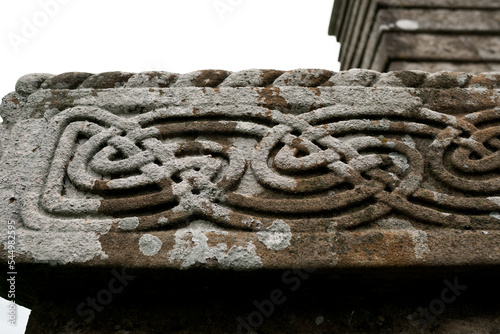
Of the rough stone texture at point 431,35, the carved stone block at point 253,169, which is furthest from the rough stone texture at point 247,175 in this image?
the rough stone texture at point 431,35

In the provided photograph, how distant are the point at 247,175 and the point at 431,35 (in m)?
2.61

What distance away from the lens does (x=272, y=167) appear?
146 centimetres

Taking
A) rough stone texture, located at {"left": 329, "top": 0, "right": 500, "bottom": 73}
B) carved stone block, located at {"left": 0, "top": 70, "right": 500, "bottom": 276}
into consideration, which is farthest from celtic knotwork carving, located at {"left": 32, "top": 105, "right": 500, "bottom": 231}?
rough stone texture, located at {"left": 329, "top": 0, "right": 500, "bottom": 73}

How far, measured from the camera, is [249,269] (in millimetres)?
1184

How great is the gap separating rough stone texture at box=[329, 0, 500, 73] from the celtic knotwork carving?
65.4 inches

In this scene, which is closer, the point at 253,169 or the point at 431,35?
the point at 253,169

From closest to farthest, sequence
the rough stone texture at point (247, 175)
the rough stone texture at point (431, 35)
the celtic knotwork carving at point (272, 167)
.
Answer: the rough stone texture at point (247, 175) → the celtic knotwork carving at point (272, 167) → the rough stone texture at point (431, 35)

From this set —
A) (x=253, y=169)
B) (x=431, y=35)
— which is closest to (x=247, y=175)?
(x=253, y=169)

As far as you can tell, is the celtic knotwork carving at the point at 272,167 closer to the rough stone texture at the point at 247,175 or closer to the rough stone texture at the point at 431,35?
the rough stone texture at the point at 247,175

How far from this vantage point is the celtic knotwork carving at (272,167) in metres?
1.32

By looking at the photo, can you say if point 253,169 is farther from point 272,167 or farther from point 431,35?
point 431,35

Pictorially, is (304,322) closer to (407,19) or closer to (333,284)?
(333,284)

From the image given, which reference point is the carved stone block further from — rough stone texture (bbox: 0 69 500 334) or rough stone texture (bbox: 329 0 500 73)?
rough stone texture (bbox: 329 0 500 73)

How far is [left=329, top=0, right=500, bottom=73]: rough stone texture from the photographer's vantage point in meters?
3.08
